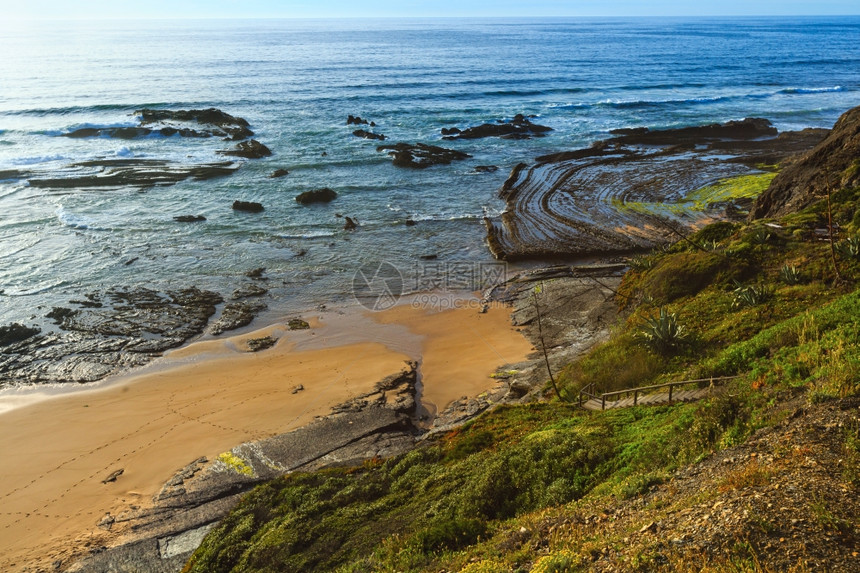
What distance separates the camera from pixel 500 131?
4534 centimetres

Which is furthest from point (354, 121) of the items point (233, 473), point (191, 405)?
point (233, 473)

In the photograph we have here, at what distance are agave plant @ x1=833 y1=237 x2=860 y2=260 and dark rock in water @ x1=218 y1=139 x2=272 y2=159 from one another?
35993mm

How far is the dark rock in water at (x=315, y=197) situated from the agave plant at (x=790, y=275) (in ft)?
79.7

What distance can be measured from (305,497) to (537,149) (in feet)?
114

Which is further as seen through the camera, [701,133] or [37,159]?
[701,133]

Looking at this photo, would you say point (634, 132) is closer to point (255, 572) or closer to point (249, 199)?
point (249, 199)

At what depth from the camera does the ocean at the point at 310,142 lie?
24.8 m

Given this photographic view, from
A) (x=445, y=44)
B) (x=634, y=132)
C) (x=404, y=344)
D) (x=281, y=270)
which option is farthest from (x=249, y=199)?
(x=445, y=44)

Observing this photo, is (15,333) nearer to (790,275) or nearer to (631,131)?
(790,275)

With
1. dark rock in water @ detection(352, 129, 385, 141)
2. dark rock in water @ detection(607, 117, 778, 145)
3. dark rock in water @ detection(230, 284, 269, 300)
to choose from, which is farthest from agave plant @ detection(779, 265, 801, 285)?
dark rock in water @ detection(352, 129, 385, 141)

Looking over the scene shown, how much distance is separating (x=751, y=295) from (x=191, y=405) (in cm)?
1424

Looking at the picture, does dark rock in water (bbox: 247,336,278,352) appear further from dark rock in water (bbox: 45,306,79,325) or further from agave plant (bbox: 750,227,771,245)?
agave plant (bbox: 750,227,771,245)

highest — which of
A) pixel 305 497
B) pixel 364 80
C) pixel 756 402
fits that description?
pixel 364 80

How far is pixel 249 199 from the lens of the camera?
32562 millimetres
